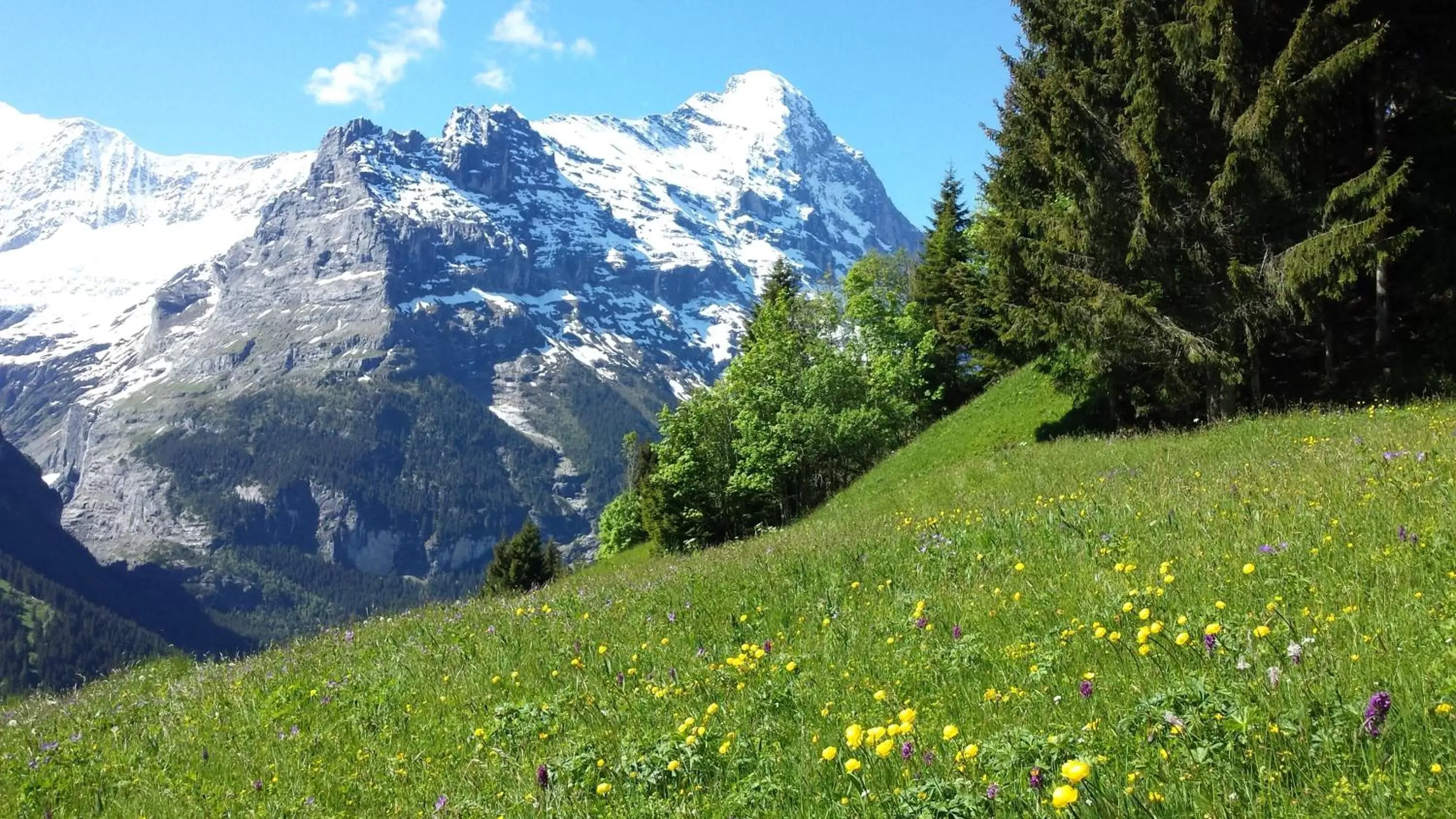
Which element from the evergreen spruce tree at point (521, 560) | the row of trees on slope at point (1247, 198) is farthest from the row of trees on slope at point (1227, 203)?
the evergreen spruce tree at point (521, 560)

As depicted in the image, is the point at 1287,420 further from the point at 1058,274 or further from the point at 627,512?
the point at 627,512

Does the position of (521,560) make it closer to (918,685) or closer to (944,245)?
(944,245)

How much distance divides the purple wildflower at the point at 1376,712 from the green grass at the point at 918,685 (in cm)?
7

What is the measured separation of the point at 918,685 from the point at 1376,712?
255cm

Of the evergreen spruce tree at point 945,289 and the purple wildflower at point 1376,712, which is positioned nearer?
the purple wildflower at point 1376,712

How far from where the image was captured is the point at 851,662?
5734 mm

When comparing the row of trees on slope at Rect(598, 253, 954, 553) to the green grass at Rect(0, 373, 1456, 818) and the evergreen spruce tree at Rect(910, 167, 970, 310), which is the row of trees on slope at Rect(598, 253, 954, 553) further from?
the green grass at Rect(0, 373, 1456, 818)

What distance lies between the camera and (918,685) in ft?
16.8

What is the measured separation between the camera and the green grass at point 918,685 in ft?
10.4

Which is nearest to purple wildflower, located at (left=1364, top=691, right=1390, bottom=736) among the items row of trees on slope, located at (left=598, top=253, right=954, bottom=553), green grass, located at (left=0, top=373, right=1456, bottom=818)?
green grass, located at (left=0, top=373, right=1456, bottom=818)

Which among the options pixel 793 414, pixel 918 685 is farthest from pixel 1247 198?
pixel 793 414

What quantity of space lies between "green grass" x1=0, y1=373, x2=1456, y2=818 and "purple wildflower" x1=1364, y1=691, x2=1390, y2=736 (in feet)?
0.24

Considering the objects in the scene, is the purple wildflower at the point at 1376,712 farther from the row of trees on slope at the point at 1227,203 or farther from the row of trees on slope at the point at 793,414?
the row of trees on slope at the point at 793,414

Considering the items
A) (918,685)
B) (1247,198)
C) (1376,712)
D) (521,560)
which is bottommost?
(521,560)
